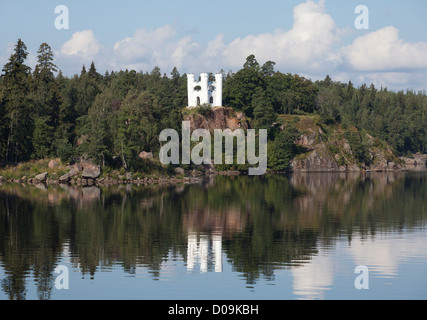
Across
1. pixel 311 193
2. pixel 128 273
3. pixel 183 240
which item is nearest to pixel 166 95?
pixel 311 193

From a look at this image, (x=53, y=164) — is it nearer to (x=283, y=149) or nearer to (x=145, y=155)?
(x=145, y=155)

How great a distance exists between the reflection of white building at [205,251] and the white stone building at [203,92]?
96274 mm

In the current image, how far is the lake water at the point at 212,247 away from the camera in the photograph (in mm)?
30047

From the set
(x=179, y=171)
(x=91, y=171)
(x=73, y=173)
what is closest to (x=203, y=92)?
(x=179, y=171)

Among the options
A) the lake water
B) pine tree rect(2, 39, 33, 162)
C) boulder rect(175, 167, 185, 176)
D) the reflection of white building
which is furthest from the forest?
the reflection of white building

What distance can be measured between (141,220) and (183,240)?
1104 centimetres

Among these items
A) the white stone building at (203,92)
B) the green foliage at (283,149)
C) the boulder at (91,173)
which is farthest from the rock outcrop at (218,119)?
the boulder at (91,173)

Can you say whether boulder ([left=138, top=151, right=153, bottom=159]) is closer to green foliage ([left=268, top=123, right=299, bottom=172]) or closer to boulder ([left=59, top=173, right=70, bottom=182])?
boulder ([left=59, top=173, right=70, bottom=182])

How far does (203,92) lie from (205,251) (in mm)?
104302

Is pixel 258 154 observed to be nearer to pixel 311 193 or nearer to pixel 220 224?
pixel 311 193

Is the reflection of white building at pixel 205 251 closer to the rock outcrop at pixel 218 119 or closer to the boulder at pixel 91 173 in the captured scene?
the boulder at pixel 91 173

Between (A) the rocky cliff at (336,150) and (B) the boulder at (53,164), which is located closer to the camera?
(B) the boulder at (53,164)

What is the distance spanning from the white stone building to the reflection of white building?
96.3 m
